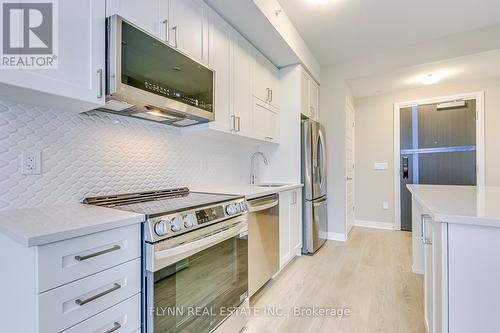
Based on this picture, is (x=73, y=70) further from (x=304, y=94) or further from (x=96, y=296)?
(x=304, y=94)

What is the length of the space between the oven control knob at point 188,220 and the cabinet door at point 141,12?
43.6 inches

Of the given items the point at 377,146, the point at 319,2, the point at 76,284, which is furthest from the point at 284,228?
the point at 377,146

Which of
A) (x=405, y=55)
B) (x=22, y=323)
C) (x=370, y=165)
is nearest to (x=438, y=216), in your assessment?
(x=22, y=323)

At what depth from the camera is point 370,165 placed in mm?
4582

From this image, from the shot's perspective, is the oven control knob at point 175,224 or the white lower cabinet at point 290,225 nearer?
the oven control knob at point 175,224

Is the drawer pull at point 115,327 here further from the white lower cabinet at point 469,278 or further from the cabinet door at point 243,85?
the cabinet door at point 243,85

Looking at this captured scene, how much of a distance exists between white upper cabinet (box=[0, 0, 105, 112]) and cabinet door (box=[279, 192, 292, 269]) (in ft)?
5.92

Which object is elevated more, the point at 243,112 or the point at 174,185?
the point at 243,112

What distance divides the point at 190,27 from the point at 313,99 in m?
2.26

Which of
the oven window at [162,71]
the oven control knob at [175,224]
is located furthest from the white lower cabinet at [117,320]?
the oven window at [162,71]

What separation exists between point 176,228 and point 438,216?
3.89 ft

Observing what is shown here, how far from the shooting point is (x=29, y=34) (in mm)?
1030

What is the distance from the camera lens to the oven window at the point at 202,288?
1.14 m

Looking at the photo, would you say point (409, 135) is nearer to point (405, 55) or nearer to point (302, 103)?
point (405, 55)
